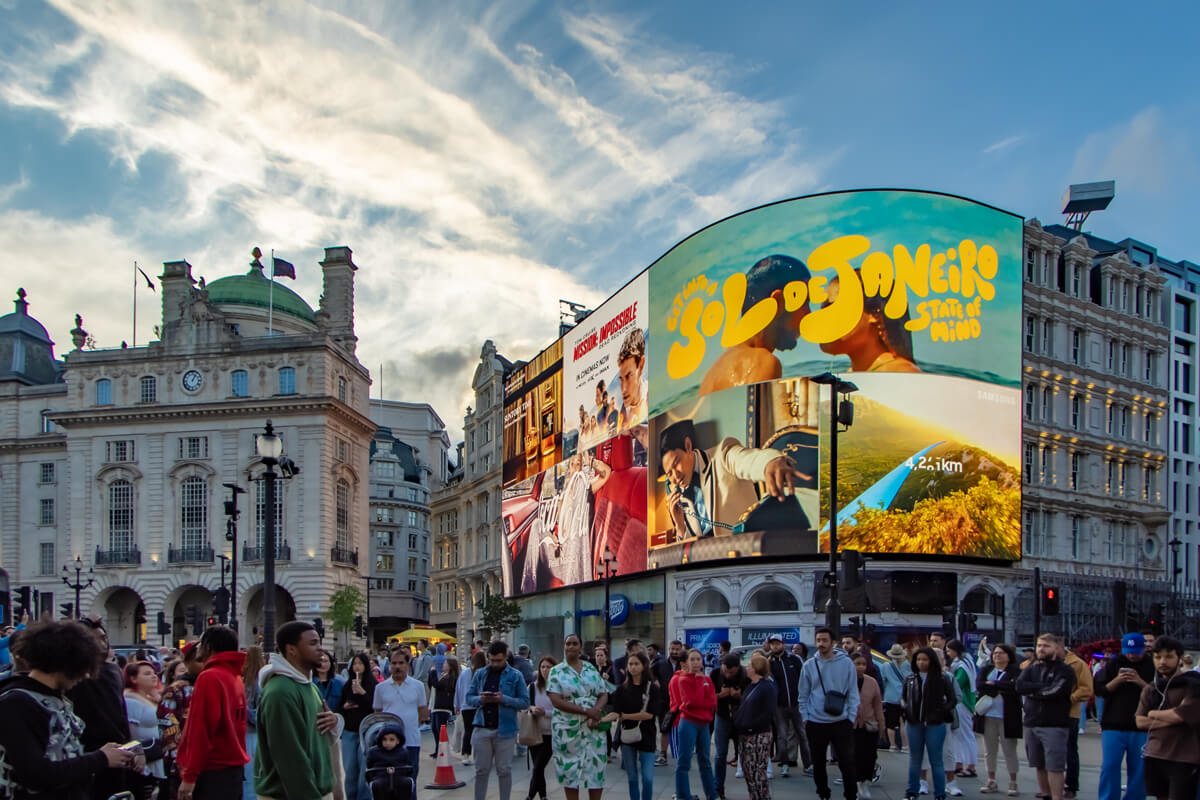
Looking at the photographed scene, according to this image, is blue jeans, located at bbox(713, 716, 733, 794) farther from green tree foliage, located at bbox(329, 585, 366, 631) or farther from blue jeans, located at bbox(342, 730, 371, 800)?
green tree foliage, located at bbox(329, 585, 366, 631)

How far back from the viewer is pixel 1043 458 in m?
54.6

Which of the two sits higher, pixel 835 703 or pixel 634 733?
pixel 835 703

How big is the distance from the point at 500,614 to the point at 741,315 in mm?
25125

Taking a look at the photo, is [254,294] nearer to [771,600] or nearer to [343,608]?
[343,608]

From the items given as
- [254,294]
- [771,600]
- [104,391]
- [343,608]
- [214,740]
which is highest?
[254,294]

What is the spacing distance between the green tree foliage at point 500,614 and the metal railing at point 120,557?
20249 millimetres

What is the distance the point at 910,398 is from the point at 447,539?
4886 centimetres

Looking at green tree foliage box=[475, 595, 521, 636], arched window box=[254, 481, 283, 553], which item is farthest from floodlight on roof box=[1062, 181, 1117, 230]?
arched window box=[254, 481, 283, 553]

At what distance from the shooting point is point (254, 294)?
78750mm

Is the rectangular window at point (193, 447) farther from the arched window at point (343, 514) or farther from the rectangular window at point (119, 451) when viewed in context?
the arched window at point (343, 514)

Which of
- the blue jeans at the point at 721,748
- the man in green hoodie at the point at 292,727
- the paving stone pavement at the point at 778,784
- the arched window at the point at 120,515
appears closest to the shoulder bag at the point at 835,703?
the blue jeans at the point at 721,748

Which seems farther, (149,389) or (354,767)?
(149,389)

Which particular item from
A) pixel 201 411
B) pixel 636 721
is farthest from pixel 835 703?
pixel 201 411

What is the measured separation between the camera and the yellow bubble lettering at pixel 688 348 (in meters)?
53.2
